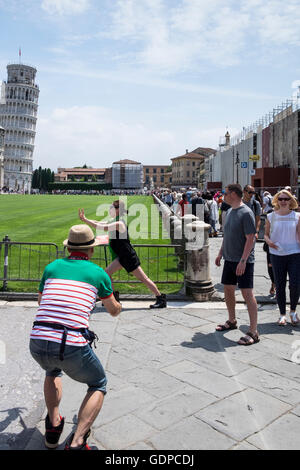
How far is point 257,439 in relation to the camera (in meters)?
2.86

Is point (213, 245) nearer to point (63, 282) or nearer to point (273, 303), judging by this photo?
point (273, 303)

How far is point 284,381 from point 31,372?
7.81 feet

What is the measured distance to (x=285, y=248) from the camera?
548 centimetres

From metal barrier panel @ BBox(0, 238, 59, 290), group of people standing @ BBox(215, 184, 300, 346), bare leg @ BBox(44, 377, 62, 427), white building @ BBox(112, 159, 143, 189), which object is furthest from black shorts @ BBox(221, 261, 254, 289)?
white building @ BBox(112, 159, 143, 189)

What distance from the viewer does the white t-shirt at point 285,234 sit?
17.9ft

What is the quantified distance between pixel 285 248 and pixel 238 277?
39.9 inches

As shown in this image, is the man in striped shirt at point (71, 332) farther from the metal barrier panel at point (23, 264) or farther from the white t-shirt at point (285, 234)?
the metal barrier panel at point (23, 264)

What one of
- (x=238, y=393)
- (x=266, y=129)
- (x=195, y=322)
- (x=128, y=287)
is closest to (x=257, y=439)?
(x=238, y=393)

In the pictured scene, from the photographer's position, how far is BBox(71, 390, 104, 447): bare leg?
8.45 ft

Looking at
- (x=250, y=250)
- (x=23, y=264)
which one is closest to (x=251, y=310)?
(x=250, y=250)

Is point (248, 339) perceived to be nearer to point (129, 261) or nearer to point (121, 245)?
point (129, 261)

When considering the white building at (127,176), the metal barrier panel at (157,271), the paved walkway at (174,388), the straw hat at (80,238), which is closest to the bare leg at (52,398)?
the paved walkway at (174,388)

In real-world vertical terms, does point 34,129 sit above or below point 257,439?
above
